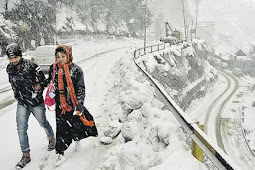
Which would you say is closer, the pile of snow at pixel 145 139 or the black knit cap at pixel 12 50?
the pile of snow at pixel 145 139

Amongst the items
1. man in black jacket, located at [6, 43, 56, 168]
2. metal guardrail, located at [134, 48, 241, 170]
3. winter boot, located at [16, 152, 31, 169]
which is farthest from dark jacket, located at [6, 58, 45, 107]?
metal guardrail, located at [134, 48, 241, 170]

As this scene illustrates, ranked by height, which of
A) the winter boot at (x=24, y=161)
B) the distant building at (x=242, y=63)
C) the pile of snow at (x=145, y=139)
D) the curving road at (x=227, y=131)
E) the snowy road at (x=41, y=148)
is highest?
the pile of snow at (x=145, y=139)

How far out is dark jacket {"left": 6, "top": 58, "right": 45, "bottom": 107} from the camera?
4000 millimetres

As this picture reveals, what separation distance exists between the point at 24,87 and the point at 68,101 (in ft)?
2.76

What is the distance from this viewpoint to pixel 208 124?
33625 millimetres

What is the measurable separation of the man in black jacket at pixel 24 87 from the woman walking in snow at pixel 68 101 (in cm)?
27

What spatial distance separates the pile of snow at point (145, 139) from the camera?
319cm

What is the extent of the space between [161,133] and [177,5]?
434 feet

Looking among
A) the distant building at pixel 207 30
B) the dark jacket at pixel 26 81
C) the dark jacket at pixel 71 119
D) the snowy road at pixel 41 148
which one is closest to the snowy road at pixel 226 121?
the snowy road at pixel 41 148

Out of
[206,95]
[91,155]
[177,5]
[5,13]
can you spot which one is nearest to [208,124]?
[206,95]

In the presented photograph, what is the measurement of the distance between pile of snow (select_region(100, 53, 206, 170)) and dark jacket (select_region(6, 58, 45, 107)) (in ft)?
5.86

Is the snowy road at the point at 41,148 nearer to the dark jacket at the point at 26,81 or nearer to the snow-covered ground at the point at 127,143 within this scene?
the snow-covered ground at the point at 127,143

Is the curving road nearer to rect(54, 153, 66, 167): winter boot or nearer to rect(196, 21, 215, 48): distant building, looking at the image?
rect(54, 153, 66, 167): winter boot

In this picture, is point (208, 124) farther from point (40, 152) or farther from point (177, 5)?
point (177, 5)
